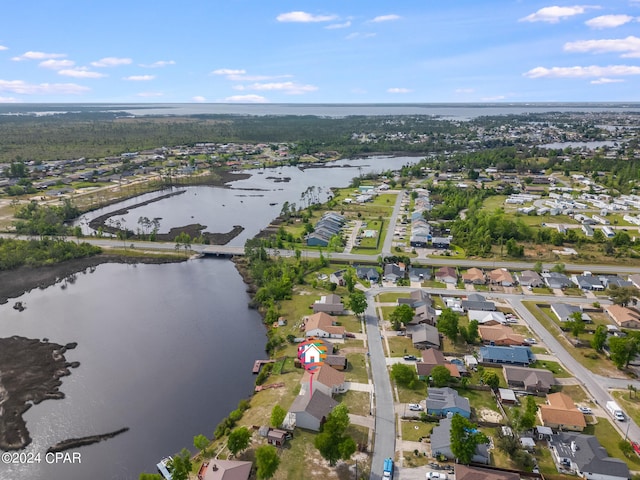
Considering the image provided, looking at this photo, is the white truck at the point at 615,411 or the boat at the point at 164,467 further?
the white truck at the point at 615,411

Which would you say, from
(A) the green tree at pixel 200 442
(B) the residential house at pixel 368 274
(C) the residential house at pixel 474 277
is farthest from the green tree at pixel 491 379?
(A) the green tree at pixel 200 442

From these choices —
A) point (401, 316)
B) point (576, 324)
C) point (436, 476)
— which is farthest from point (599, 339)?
point (436, 476)

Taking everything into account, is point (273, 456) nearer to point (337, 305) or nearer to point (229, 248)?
point (337, 305)

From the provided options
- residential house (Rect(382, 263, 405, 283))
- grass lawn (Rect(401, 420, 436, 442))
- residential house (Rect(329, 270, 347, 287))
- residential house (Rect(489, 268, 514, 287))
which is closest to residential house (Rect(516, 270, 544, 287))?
residential house (Rect(489, 268, 514, 287))

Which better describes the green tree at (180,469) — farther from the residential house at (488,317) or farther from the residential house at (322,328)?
the residential house at (488,317)

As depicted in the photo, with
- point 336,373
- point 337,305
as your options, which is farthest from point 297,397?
point 337,305

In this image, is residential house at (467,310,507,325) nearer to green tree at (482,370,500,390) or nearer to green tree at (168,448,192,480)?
green tree at (482,370,500,390)

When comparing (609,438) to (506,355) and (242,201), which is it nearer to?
(506,355)
